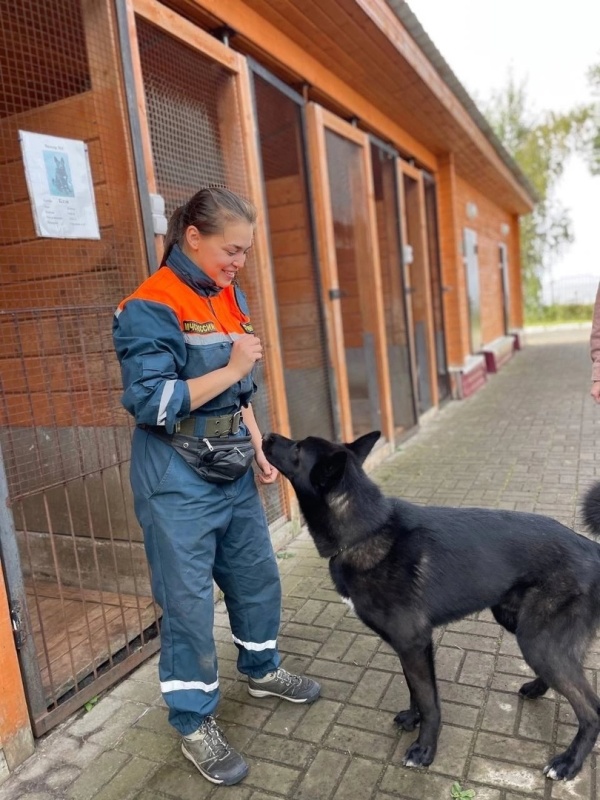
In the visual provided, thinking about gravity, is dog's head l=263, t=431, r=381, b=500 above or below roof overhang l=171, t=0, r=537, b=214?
below

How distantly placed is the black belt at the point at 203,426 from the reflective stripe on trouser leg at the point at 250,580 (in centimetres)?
25

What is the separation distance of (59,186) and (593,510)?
104 inches

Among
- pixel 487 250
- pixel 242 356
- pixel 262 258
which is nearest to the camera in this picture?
pixel 242 356

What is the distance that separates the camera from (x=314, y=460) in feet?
7.30

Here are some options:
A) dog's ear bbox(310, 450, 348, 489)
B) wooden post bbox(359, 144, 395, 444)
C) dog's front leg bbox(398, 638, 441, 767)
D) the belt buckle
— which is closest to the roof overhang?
wooden post bbox(359, 144, 395, 444)

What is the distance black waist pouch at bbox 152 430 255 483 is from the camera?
201 cm

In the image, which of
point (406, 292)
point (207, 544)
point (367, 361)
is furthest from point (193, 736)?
point (406, 292)

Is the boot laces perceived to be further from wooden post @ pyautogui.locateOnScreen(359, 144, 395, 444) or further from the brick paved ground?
wooden post @ pyautogui.locateOnScreen(359, 144, 395, 444)

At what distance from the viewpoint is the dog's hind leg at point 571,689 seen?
6.45 feet

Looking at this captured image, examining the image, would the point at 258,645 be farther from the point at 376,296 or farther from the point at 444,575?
the point at 376,296

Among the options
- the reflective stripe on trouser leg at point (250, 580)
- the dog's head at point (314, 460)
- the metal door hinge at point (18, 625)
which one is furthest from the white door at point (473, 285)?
the metal door hinge at point (18, 625)

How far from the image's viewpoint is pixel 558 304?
2795 centimetres

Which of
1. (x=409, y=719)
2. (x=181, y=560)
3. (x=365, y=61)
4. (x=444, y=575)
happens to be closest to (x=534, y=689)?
(x=409, y=719)

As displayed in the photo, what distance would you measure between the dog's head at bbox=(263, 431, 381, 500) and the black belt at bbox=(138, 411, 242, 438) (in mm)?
267
